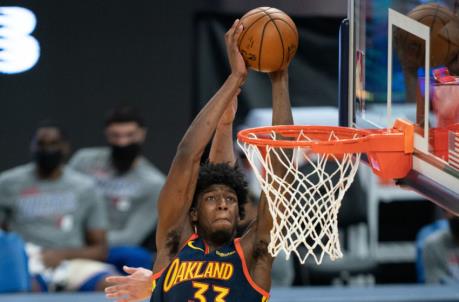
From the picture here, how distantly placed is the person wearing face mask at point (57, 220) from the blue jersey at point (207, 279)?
2478 mm

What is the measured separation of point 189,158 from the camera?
14.9 feet

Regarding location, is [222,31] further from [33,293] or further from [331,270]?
[33,293]

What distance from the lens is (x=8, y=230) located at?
7.18m

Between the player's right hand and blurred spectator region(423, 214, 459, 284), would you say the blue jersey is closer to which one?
the player's right hand

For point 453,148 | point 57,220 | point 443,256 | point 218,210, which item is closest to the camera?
point 453,148

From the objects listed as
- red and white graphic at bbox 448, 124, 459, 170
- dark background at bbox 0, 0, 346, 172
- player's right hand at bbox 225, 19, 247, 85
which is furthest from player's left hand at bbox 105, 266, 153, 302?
dark background at bbox 0, 0, 346, 172

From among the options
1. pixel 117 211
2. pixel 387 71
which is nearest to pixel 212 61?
pixel 117 211

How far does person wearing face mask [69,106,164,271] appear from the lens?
7.41 metres

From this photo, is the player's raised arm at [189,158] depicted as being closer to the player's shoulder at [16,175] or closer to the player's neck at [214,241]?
the player's neck at [214,241]

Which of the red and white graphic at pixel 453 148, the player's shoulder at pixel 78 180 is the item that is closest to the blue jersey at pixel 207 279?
the red and white graphic at pixel 453 148

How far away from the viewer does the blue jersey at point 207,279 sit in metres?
4.52

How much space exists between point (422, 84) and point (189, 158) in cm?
102

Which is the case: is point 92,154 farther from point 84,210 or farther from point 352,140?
point 352,140

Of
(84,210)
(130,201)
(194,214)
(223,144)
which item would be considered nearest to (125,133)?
(130,201)
